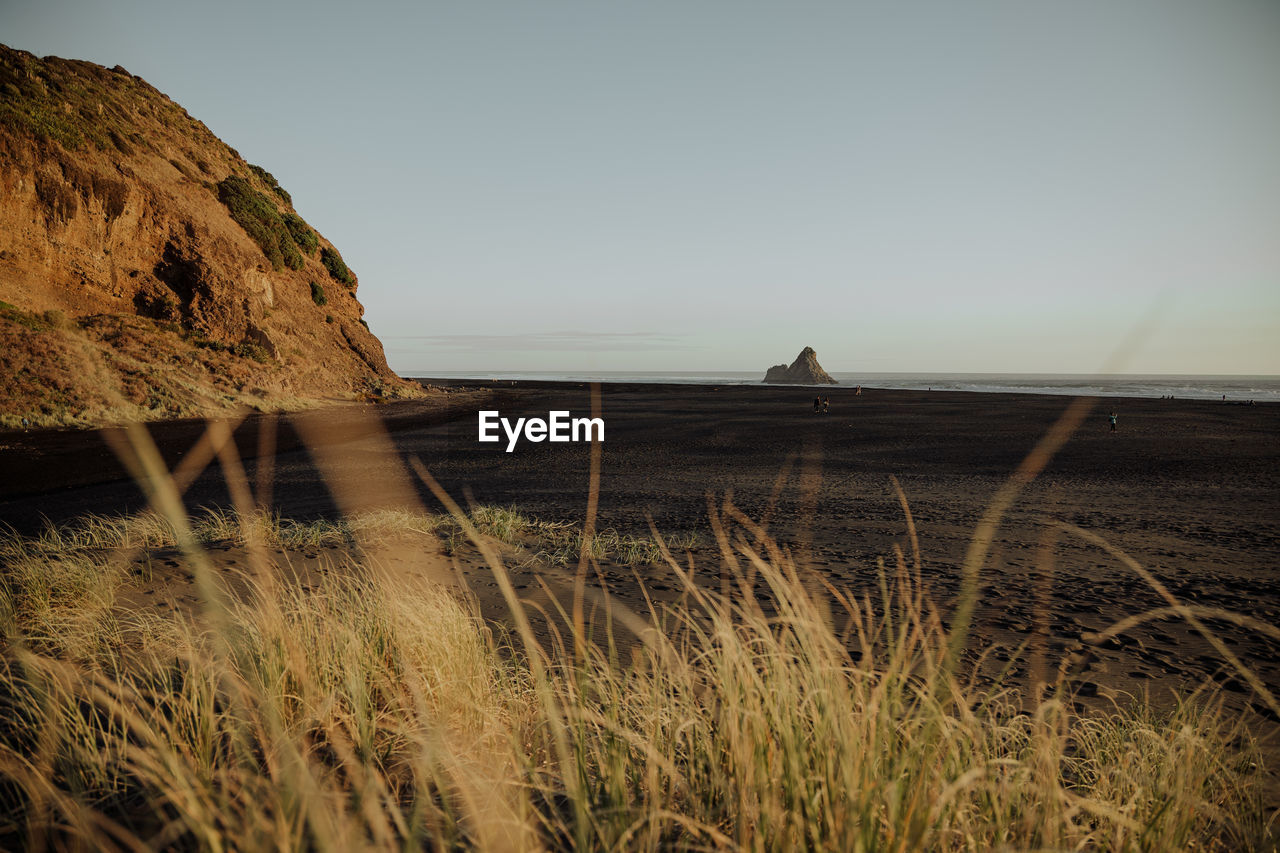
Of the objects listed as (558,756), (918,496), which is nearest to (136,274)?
(918,496)

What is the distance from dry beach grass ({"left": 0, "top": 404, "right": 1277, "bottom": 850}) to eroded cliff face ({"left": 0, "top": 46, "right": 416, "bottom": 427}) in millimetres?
20585

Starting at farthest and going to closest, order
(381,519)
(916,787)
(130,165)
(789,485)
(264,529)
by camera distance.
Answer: (130,165) < (789,485) < (381,519) < (264,529) < (916,787)

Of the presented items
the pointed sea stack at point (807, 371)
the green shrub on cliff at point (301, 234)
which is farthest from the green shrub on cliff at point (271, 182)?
the pointed sea stack at point (807, 371)

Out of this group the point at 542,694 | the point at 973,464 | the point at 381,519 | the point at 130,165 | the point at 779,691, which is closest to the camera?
the point at 779,691

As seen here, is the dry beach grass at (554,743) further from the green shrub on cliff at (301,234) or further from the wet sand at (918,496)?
the green shrub on cliff at (301,234)

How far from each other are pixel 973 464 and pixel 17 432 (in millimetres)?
25855

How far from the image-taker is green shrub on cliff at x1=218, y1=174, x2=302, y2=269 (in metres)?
32.0

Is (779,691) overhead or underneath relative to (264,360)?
underneath

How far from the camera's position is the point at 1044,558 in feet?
22.8

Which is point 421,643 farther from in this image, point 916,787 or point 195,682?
point 916,787

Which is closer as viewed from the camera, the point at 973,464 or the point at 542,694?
the point at 542,694

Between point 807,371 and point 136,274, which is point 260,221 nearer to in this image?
point 136,274

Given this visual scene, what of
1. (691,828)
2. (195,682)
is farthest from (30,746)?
(691,828)

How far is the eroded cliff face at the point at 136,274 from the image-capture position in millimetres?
19812
